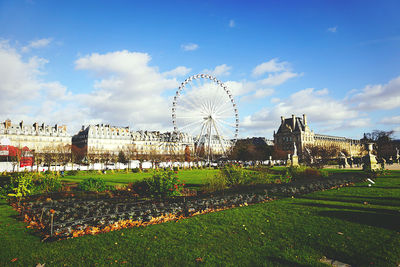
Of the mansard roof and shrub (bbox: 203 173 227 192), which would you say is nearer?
shrub (bbox: 203 173 227 192)

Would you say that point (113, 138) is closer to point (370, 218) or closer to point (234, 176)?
point (234, 176)

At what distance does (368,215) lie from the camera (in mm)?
7730

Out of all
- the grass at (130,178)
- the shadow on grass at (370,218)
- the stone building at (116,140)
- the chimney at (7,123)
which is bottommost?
the grass at (130,178)

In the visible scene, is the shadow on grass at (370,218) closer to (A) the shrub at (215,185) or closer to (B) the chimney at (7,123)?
(A) the shrub at (215,185)

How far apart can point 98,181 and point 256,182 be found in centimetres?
901

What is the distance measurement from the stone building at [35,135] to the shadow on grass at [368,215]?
3255 inches

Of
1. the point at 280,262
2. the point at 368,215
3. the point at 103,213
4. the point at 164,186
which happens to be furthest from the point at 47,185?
the point at 368,215

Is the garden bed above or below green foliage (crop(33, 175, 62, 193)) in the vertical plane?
below

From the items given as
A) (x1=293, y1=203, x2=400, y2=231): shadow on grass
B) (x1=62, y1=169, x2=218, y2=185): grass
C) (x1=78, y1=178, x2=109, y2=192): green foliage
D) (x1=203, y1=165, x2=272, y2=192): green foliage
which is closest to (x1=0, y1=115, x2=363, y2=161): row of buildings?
(x1=62, y1=169, x2=218, y2=185): grass

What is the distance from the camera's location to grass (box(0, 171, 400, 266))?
486 centimetres

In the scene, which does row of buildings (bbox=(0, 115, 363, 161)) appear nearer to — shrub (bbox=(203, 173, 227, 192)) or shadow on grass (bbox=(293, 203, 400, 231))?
shrub (bbox=(203, 173, 227, 192))

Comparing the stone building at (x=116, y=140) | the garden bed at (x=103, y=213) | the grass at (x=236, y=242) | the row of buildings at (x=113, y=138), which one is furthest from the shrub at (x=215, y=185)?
the stone building at (x=116, y=140)

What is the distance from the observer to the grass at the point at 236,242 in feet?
15.9

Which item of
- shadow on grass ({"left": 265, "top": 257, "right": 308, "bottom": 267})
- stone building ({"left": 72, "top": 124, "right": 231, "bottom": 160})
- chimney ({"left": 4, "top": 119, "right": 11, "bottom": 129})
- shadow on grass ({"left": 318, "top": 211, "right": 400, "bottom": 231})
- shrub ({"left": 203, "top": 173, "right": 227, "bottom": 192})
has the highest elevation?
chimney ({"left": 4, "top": 119, "right": 11, "bottom": 129})
